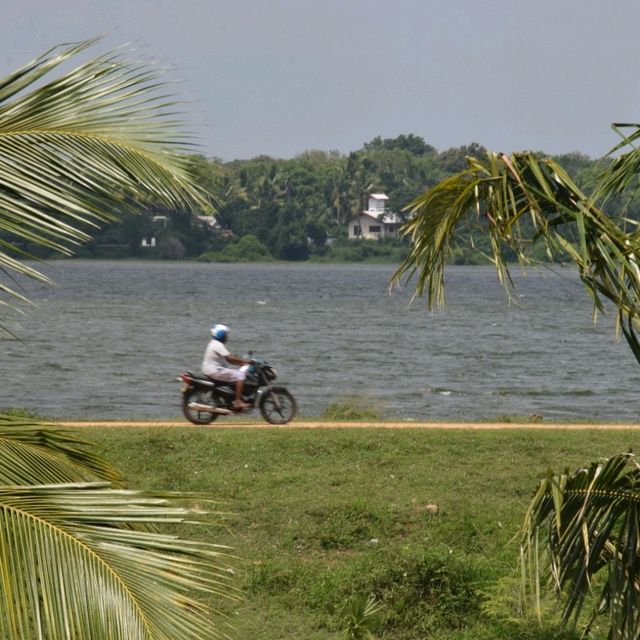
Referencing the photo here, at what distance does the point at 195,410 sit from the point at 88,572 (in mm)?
11360

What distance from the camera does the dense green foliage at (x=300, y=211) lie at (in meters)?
97.5

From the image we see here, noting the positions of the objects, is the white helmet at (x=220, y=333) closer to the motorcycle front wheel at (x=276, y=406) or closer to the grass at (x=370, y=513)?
the motorcycle front wheel at (x=276, y=406)

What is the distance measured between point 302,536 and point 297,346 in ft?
96.3

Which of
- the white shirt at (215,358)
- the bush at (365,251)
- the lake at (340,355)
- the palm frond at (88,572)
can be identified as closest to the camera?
the palm frond at (88,572)

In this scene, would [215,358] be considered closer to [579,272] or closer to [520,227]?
[520,227]

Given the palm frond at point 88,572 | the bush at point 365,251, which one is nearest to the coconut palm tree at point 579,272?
the palm frond at point 88,572

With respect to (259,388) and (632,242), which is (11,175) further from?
(259,388)

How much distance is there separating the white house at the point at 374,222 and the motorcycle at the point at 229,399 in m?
87.4

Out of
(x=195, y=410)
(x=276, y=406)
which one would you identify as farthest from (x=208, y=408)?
(x=276, y=406)

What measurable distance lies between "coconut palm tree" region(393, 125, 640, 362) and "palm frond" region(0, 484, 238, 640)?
171cm

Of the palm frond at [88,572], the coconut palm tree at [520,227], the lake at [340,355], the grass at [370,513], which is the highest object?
the coconut palm tree at [520,227]

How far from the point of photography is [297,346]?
38.6 metres

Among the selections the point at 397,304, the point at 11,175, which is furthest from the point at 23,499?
the point at 397,304

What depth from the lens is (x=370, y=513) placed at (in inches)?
374
